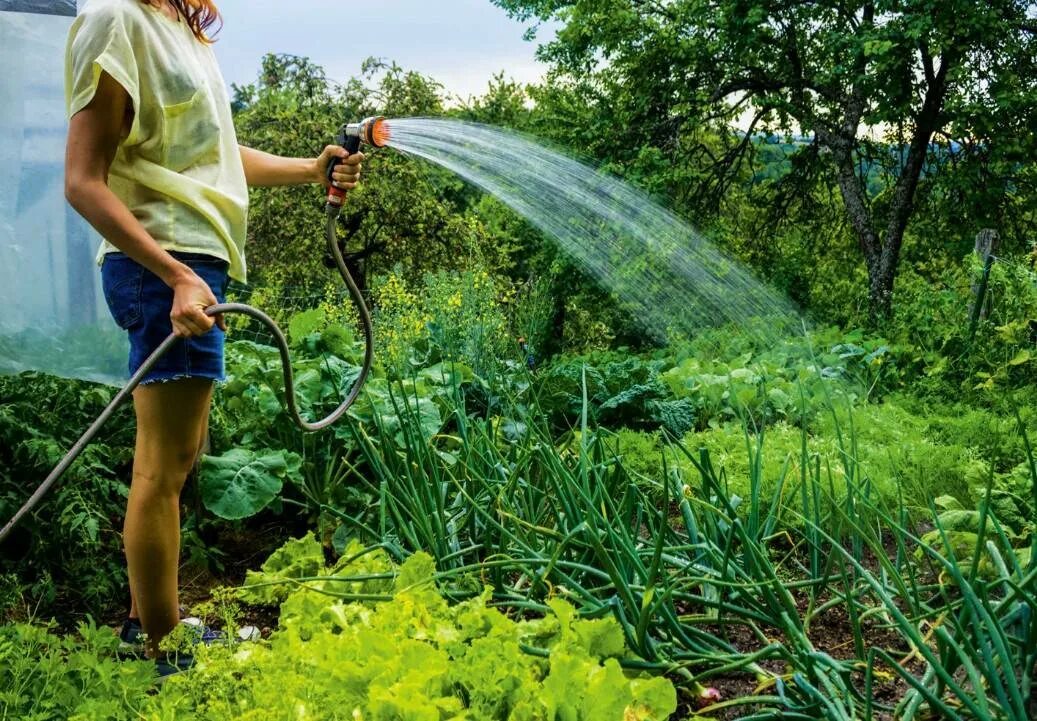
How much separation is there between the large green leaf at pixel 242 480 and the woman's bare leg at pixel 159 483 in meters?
0.54

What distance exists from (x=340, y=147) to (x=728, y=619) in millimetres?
1373

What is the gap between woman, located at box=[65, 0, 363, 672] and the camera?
6.39 feet

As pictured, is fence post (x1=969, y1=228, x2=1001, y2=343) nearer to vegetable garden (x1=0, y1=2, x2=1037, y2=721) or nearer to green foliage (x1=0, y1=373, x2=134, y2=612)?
vegetable garden (x1=0, y1=2, x2=1037, y2=721)

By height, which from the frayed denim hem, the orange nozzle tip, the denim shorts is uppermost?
the orange nozzle tip

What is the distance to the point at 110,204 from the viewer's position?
1934 millimetres

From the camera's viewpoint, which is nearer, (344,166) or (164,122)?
(164,122)

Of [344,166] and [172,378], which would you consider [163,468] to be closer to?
[172,378]

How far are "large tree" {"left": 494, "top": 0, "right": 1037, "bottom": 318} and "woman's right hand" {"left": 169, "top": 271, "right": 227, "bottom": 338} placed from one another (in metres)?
7.84

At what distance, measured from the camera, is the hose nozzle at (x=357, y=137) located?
231cm

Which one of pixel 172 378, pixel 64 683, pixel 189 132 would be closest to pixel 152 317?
pixel 172 378

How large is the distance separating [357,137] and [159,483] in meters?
0.89

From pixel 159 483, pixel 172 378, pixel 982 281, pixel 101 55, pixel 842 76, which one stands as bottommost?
pixel 159 483

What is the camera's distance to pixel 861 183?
1073cm

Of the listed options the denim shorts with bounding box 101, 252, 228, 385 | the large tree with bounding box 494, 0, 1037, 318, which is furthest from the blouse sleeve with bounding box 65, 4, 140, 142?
the large tree with bounding box 494, 0, 1037, 318
